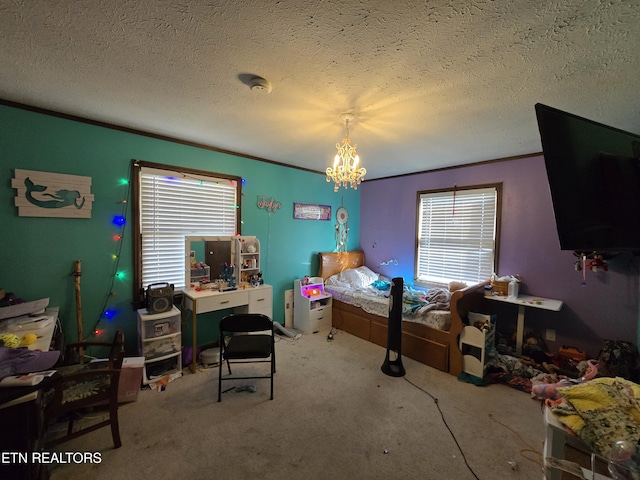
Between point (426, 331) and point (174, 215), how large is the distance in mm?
3202

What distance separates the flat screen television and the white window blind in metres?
3.17

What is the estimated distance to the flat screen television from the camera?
3.18 ft

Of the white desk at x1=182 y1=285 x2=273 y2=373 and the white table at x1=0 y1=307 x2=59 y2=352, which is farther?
the white desk at x1=182 y1=285 x2=273 y2=373

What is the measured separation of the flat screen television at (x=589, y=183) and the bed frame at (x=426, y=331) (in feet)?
5.98

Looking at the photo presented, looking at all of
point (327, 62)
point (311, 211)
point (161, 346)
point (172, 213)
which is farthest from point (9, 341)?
point (311, 211)

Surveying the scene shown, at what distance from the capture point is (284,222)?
12.9 ft

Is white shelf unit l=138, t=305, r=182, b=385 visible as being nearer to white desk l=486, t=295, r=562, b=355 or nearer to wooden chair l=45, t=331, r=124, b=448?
wooden chair l=45, t=331, r=124, b=448

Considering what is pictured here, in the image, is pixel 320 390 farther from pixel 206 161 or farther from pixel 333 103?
pixel 206 161

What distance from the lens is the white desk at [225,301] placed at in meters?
2.71

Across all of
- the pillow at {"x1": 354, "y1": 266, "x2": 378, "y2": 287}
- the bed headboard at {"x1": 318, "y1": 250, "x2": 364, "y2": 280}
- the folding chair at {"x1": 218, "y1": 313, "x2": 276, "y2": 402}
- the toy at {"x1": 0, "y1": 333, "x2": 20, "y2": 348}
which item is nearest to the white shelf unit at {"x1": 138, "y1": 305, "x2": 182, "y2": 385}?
the folding chair at {"x1": 218, "y1": 313, "x2": 276, "y2": 402}

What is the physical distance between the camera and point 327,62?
1530 millimetres

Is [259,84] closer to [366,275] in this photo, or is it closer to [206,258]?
[206,258]

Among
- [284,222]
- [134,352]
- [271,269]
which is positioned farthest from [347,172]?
[134,352]

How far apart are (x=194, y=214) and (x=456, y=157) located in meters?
3.43
